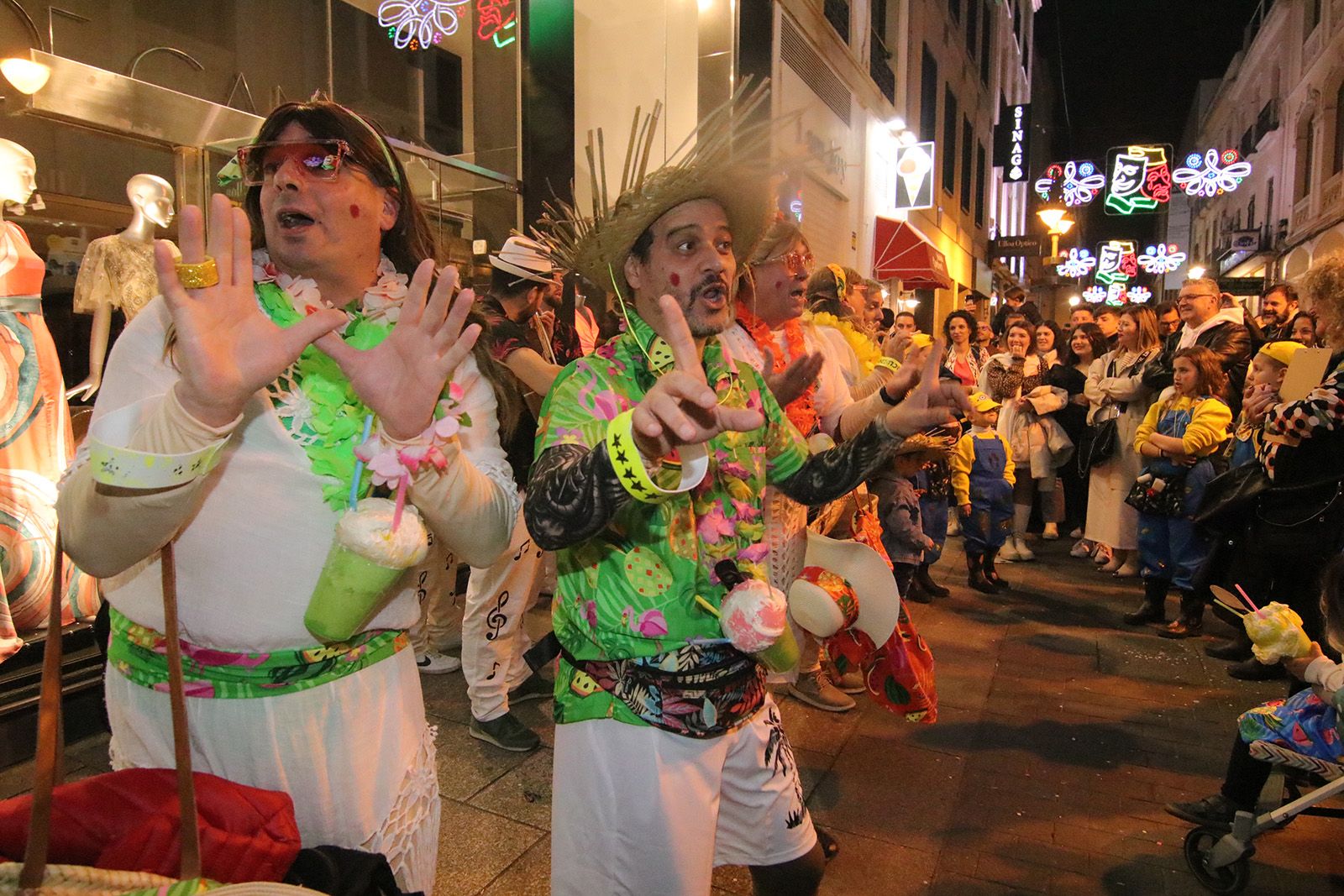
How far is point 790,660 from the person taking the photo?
6.32ft

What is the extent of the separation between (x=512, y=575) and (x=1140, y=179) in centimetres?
1961

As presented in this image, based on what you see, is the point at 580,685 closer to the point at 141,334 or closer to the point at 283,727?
the point at 283,727

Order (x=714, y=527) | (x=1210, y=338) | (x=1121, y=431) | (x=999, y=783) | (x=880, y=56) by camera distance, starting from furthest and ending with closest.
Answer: (x=880, y=56), (x=1121, y=431), (x=1210, y=338), (x=999, y=783), (x=714, y=527)

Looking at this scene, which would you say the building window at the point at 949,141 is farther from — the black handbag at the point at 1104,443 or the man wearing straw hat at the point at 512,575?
the man wearing straw hat at the point at 512,575

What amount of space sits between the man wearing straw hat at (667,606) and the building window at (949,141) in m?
19.9

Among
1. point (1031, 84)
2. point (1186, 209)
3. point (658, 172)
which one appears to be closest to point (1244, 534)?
point (658, 172)

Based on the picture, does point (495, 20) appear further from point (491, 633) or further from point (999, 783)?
point (999, 783)

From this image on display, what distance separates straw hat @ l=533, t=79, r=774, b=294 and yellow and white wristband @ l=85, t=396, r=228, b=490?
100cm

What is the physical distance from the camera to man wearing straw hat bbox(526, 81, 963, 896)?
6.01ft

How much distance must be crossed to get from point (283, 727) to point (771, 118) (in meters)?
1.63

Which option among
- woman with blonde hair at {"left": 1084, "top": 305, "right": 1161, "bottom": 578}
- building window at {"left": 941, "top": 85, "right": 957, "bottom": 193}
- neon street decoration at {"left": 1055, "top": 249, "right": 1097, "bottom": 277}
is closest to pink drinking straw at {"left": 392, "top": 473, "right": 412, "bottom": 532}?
woman with blonde hair at {"left": 1084, "top": 305, "right": 1161, "bottom": 578}

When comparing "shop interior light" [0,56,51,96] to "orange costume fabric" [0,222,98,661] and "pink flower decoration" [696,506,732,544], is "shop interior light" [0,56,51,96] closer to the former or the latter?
"orange costume fabric" [0,222,98,661]

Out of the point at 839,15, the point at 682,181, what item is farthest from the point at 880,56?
the point at 682,181

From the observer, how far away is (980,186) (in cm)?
2620
